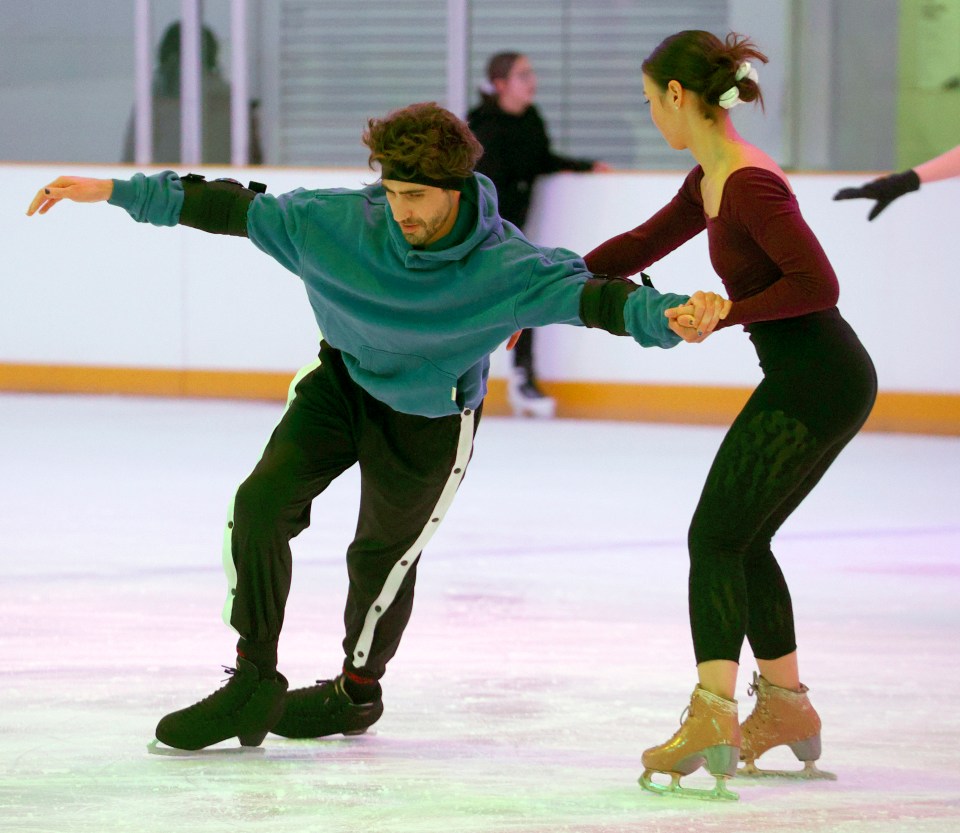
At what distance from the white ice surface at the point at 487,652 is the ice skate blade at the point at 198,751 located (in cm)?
2

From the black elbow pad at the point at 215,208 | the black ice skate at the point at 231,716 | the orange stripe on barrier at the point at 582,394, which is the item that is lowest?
the orange stripe on barrier at the point at 582,394

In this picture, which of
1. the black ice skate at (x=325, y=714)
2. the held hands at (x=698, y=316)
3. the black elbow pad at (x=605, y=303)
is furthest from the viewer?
the black ice skate at (x=325, y=714)

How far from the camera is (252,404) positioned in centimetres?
826

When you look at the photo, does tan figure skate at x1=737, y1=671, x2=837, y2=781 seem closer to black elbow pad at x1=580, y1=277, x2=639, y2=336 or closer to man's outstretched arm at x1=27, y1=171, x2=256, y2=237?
black elbow pad at x1=580, y1=277, x2=639, y2=336

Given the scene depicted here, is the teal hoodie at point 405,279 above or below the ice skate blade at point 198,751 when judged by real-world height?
above

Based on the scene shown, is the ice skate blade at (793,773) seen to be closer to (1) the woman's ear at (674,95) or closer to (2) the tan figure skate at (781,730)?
(2) the tan figure skate at (781,730)

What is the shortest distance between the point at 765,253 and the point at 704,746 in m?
0.77

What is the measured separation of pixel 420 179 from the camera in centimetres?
271

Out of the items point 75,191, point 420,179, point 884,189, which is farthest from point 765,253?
point 884,189

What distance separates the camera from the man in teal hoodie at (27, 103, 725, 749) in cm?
273

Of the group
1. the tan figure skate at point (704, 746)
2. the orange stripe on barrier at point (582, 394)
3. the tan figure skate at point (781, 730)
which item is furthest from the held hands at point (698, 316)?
the orange stripe on barrier at point (582, 394)

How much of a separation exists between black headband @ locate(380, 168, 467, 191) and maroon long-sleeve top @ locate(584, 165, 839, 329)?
15.9 inches

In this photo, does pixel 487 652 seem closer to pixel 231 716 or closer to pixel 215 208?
pixel 231 716

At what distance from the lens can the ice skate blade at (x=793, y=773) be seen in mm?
2914
